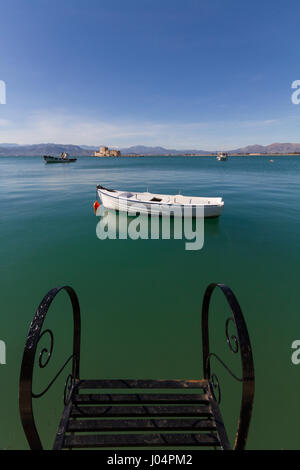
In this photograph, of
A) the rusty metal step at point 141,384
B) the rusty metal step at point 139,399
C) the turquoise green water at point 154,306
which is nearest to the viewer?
the rusty metal step at point 139,399

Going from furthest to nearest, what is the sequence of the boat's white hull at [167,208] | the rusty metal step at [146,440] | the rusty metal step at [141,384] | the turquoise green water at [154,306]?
the boat's white hull at [167,208] < the turquoise green water at [154,306] < the rusty metal step at [141,384] < the rusty metal step at [146,440]

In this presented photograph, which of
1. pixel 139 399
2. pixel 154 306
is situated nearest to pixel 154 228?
pixel 154 306

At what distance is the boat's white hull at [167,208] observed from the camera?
2056cm

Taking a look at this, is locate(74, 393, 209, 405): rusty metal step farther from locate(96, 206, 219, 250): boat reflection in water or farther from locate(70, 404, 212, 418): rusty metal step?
locate(96, 206, 219, 250): boat reflection in water

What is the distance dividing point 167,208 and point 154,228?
258 cm

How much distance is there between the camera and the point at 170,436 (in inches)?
123

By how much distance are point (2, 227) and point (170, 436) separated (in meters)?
24.1

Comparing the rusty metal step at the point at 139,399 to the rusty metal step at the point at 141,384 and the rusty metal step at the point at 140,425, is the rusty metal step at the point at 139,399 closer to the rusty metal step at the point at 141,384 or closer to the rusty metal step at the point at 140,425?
the rusty metal step at the point at 141,384

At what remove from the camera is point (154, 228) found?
66.8 ft

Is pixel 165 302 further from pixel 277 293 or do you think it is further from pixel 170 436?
pixel 170 436

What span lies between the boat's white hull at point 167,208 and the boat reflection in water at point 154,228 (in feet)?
2.46

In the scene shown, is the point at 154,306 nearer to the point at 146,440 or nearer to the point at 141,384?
the point at 141,384

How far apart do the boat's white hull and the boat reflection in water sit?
2.46 ft

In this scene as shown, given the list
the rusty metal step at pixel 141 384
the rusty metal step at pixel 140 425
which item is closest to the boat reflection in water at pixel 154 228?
the rusty metal step at pixel 141 384
